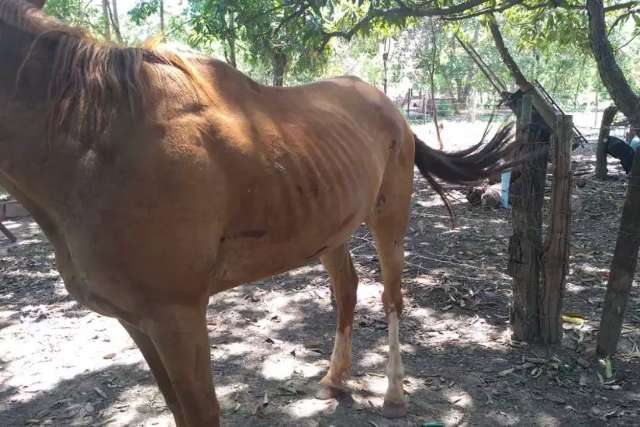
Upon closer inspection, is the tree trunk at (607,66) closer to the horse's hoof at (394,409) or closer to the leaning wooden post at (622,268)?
the leaning wooden post at (622,268)

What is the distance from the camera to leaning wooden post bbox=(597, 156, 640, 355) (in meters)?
3.12

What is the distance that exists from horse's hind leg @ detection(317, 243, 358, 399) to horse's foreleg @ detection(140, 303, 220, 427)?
1284 millimetres

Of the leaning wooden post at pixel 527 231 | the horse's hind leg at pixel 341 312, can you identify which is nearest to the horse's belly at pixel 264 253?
the horse's hind leg at pixel 341 312

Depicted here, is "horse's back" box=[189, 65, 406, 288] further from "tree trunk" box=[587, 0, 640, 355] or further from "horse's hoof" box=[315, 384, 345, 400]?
"tree trunk" box=[587, 0, 640, 355]

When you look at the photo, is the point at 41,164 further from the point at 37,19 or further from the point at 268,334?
the point at 268,334

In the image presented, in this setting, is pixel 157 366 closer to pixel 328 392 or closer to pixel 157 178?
pixel 157 178

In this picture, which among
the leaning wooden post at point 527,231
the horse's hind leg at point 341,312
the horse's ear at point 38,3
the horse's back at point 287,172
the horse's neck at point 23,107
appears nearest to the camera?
the horse's neck at point 23,107

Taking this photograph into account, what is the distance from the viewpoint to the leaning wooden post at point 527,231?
11.2 feet

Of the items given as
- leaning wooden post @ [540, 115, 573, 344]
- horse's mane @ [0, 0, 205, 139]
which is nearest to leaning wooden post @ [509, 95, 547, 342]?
leaning wooden post @ [540, 115, 573, 344]

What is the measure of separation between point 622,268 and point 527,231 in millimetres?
588

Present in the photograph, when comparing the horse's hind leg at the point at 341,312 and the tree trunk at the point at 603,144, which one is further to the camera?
the tree trunk at the point at 603,144

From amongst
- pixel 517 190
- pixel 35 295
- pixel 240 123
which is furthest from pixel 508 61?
pixel 35 295

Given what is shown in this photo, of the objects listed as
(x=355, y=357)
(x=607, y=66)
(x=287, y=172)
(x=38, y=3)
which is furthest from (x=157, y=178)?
(x=607, y=66)

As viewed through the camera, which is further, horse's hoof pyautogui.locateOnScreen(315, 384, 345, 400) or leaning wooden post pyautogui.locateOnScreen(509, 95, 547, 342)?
leaning wooden post pyautogui.locateOnScreen(509, 95, 547, 342)
